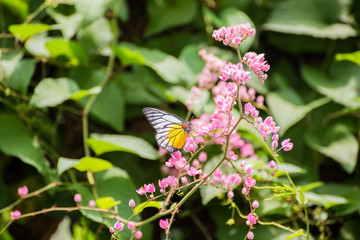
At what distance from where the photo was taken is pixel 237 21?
1391 millimetres

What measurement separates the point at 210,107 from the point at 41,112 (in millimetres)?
561

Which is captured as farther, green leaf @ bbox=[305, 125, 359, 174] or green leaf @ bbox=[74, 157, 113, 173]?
green leaf @ bbox=[305, 125, 359, 174]

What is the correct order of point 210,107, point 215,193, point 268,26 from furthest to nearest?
point 268,26 < point 210,107 < point 215,193

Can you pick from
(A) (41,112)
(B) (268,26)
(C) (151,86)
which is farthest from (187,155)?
(B) (268,26)

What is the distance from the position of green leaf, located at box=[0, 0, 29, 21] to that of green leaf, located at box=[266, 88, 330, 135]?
0.89m

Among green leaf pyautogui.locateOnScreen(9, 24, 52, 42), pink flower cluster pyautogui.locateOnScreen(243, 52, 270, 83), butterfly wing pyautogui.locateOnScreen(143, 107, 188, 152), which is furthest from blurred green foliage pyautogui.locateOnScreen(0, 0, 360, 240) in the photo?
pink flower cluster pyautogui.locateOnScreen(243, 52, 270, 83)

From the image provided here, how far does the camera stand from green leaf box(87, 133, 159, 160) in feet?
3.45

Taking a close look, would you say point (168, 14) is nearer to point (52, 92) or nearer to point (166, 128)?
point (52, 92)

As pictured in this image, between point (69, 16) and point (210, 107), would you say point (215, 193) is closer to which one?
point (210, 107)

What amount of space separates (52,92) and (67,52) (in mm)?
191

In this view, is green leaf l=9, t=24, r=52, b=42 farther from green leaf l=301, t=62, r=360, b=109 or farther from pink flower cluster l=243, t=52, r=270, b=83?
green leaf l=301, t=62, r=360, b=109

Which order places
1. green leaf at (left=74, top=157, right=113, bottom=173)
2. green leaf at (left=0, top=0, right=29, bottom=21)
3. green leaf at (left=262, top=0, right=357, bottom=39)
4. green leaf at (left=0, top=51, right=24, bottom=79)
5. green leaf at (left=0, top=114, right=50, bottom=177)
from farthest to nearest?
green leaf at (left=262, top=0, right=357, bottom=39)
green leaf at (left=0, top=0, right=29, bottom=21)
green leaf at (left=0, top=51, right=24, bottom=79)
green leaf at (left=0, top=114, right=50, bottom=177)
green leaf at (left=74, top=157, right=113, bottom=173)

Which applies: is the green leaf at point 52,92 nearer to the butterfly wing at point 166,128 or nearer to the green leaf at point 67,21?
the green leaf at point 67,21

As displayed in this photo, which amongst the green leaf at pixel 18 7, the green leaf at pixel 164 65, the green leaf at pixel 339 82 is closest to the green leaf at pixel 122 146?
the green leaf at pixel 164 65
